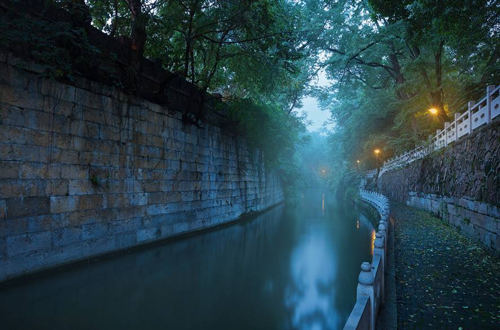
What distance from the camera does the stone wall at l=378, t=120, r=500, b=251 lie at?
23.8 feet

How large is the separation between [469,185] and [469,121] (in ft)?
8.54

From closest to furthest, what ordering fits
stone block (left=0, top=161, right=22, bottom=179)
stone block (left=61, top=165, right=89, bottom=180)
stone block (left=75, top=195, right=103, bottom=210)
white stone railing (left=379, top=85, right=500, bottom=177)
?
stone block (left=0, top=161, right=22, bottom=179), stone block (left=61, top=165, right=89, bottom=180), stone block (left=75, top=195, right=103, bottom=210), white stone railing (left=379, top=85, right=500, bottom=177)

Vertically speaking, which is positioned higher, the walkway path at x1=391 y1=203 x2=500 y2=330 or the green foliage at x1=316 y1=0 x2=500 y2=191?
the green foliage at x1=316 y1=0 x2=500 y2=191

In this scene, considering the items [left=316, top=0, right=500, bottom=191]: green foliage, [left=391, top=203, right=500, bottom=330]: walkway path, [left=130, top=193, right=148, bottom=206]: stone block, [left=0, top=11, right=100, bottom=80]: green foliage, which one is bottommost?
[left=391, top=203, right=500, bottom=330]: walkway path

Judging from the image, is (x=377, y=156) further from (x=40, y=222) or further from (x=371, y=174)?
(x=40, y=222)

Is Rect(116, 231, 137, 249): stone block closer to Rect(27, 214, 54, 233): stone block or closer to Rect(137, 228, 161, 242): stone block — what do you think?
Rect(137, 228, 161, 242): stone block

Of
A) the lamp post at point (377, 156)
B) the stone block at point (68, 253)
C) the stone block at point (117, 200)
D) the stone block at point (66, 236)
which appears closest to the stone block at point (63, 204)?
the stone block at point (66, 236)

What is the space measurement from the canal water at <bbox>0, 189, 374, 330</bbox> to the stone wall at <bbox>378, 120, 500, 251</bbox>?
11.3 ft

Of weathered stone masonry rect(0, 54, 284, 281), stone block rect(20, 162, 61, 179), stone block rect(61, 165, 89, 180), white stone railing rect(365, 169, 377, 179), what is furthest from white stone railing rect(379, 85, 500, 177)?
white stone railing rect(365, 169, 377, 179)

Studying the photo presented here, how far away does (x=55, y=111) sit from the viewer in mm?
6668

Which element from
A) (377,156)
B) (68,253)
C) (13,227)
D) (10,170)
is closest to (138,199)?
(68,253)

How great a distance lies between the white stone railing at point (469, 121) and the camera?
837 centimetres

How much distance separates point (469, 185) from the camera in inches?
356

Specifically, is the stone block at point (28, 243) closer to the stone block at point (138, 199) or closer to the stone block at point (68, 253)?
the stone block at point (68, 253)
